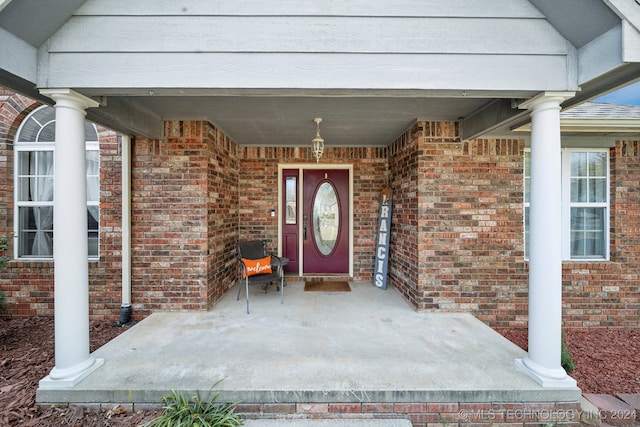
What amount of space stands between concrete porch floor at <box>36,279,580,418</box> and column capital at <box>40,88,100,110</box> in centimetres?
221

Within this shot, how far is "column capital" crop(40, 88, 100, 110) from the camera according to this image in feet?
7.19

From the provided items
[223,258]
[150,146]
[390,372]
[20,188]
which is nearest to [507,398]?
[390,372]

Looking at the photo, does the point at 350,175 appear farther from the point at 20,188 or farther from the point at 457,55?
the point at 20,188

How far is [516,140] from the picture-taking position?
3834mm

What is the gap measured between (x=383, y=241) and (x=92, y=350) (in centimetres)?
409

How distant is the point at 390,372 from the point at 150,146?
12.4ft

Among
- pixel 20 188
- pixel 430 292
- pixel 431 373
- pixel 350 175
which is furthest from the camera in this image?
pixel 350 175

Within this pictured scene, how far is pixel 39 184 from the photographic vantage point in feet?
13.0

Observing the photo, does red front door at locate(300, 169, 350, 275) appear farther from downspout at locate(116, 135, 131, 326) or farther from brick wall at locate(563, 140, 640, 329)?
brick wall at locate(563, 140, 640, 329)

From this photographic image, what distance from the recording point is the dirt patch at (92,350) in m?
2.08

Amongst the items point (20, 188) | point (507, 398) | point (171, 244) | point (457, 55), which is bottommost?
point (507, 398)

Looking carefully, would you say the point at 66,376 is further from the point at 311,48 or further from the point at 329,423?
the point at 311,48

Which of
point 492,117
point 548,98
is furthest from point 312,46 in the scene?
point 492,117

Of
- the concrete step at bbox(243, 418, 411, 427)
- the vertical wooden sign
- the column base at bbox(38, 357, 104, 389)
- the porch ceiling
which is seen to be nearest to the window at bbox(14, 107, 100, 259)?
the porch ceiling
